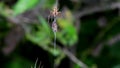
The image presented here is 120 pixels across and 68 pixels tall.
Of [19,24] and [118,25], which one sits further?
[118,25]

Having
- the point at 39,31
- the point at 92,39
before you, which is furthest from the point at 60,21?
the point at 92,39

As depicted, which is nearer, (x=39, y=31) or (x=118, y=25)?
(x=39, y=31)

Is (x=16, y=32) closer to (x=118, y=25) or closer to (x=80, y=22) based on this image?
(x=80, y=22)

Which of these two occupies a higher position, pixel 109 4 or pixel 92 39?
pixel 109 4

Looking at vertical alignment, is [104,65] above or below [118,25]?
below

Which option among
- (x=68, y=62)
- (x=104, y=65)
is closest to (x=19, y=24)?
(x=68, y=62)

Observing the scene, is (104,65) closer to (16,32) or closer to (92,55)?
(92,55)

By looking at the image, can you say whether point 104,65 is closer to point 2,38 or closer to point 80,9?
point 80,9
